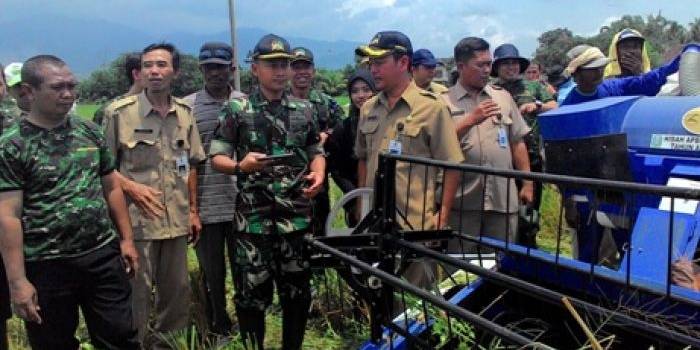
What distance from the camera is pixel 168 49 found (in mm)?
3809

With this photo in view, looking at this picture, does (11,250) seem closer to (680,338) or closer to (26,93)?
(26,93)

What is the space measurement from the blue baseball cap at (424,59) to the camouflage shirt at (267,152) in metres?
2.45

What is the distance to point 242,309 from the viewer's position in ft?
11.4

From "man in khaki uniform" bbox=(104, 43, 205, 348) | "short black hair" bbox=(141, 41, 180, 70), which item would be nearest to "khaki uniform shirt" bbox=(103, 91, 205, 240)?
"man in khaki uniform" bbox=(104, 43, 205, 348)

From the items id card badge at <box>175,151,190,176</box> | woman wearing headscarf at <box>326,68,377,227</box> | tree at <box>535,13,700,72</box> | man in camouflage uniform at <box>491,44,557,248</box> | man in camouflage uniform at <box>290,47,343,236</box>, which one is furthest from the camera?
tree at <box>535,13,700,72</box>

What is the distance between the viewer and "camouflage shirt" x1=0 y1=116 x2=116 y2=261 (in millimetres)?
2824

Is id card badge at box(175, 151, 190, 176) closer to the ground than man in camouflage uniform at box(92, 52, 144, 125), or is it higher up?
closer to the ground

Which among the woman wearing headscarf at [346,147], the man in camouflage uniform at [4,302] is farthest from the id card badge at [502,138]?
the man in camouflage uniform at [4,302]

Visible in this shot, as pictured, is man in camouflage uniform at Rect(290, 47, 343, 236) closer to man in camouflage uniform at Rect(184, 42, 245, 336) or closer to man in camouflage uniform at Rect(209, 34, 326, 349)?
man in camouflage uniform at Rect(184, 42, 245, 336)

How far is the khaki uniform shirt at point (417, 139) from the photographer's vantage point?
347 centimetres

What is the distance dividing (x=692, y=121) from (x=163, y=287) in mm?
2784

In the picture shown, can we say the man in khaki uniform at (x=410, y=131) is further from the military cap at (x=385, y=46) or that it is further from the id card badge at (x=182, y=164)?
the id card badge at (x=182, y=164)

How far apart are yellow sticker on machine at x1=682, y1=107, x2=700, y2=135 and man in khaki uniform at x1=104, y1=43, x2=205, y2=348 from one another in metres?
2.49

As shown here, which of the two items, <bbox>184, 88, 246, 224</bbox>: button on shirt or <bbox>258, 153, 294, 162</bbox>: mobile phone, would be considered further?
<bbox>184, 88, 246, 224</bbox>: button on shirt
